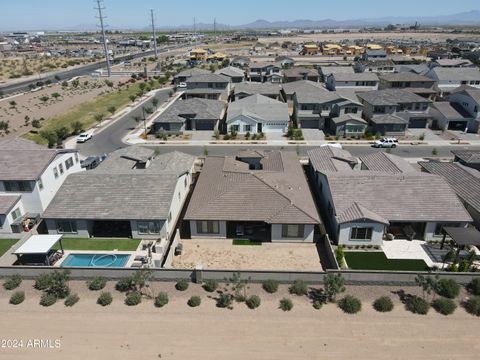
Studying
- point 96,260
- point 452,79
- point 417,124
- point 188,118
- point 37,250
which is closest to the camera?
point 37,250

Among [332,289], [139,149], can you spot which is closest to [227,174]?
[139,149]

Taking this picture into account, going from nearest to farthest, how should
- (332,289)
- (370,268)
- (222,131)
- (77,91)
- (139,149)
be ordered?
(332,289), (370,268), (139,149), (222,131), (77,91)

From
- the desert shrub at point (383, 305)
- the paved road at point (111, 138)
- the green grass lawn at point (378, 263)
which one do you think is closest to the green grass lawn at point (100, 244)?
the green grass lawn at point (378, 263)

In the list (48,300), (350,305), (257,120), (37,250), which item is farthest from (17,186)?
(257,120)

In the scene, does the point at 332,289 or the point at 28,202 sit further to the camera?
the point at 28,202

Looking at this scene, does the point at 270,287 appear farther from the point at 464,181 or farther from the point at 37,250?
the point at 464,181

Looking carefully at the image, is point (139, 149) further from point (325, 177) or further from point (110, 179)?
point (325, 177)
